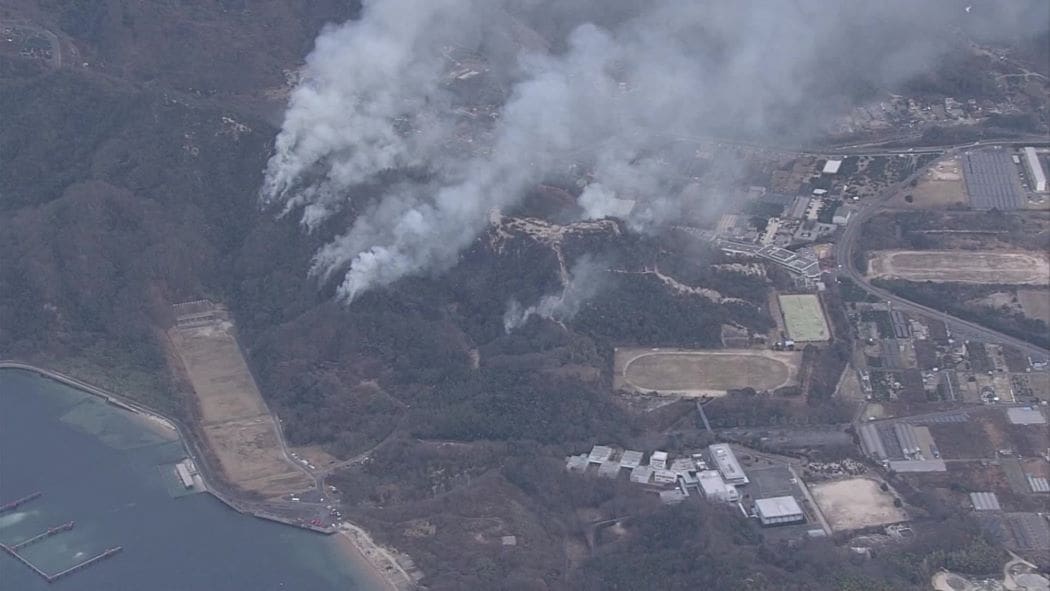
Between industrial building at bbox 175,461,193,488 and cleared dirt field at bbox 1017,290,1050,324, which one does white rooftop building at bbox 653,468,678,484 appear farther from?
cleared dirt field at bbox 1017,290,1050,324

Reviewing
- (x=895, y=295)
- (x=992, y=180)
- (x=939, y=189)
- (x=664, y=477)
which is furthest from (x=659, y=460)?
(x=992, y=180)

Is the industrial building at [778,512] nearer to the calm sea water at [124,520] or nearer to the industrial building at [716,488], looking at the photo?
the industrial building at [716,488]

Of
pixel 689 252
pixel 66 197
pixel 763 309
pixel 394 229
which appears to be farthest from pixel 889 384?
pixel 66 197

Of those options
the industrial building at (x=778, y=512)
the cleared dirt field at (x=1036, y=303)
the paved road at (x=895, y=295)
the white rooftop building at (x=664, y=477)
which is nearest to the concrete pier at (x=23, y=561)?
the white rooftop building at (x=664, y=477)

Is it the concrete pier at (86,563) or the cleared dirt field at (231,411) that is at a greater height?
the cleared dirt field at (231,411)

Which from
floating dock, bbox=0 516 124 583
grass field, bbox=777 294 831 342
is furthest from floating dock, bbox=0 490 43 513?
grass field, bbox=777 294 831 342
